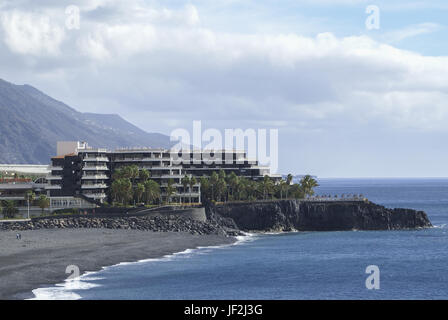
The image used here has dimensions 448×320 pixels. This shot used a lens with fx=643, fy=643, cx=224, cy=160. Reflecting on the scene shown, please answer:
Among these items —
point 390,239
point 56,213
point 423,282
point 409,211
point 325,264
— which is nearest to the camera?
point 423,282

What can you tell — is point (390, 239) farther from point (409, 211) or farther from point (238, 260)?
point (238, 260)

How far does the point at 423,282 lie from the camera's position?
7344cm

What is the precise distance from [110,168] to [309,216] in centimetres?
4785

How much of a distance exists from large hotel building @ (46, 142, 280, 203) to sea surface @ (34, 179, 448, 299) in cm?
4261

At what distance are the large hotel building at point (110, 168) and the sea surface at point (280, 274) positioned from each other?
4261cm

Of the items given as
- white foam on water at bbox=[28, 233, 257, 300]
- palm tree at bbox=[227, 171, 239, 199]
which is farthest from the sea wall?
white foam on water at bbox=[28, 233, 257, 300]

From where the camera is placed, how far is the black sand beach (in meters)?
69.2

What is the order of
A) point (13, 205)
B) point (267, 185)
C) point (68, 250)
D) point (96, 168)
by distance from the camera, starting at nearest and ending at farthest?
point (68, 250), point (13, 205), point (96, 168), point (267, 185)

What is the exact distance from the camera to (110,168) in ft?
499

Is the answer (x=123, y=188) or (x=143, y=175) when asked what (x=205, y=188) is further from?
(x=123, y=188)

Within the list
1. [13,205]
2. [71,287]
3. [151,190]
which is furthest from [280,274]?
[13,205]
